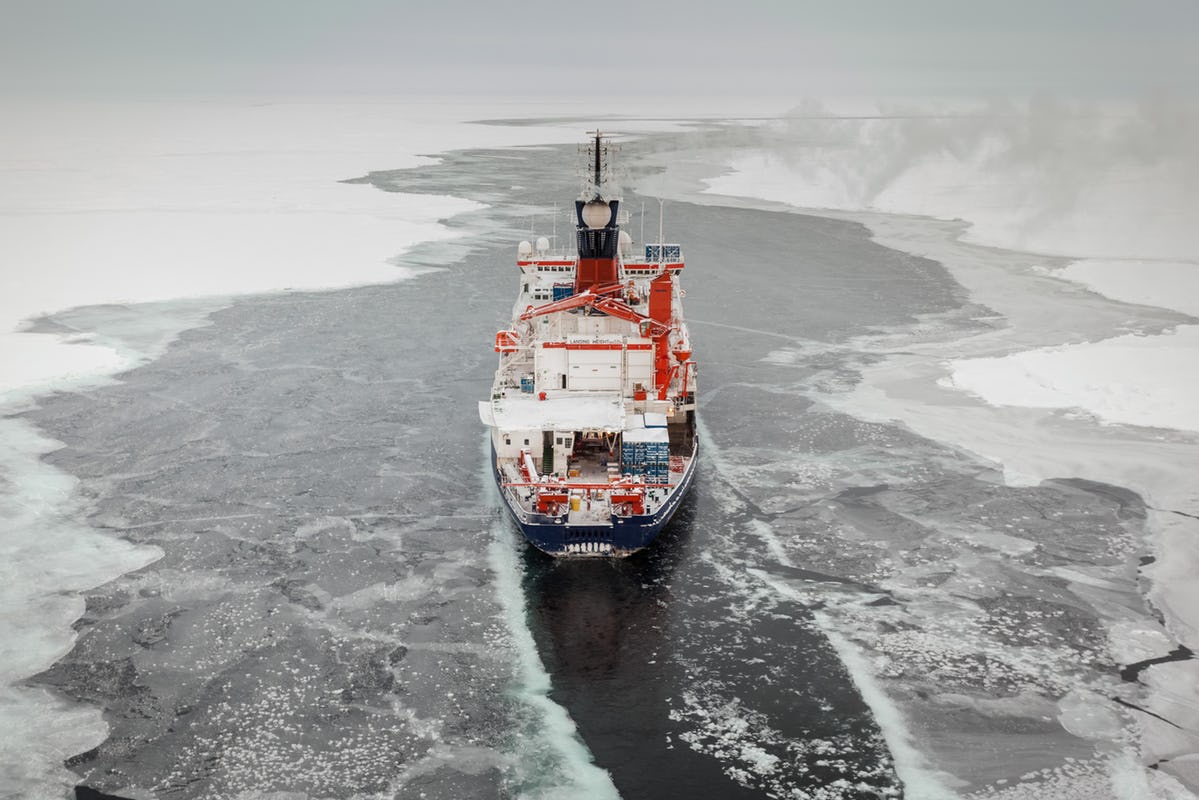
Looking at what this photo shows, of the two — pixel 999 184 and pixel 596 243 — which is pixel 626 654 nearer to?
pixel 596 243

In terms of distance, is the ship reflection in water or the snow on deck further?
the snow on deck

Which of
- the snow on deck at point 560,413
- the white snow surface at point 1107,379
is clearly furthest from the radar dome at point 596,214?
the white snow surface at point 1107,379

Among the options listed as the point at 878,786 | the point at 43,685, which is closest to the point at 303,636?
the point at 43,685

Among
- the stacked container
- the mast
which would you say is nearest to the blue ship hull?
the stacked container

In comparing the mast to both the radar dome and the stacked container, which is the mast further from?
the stacked container

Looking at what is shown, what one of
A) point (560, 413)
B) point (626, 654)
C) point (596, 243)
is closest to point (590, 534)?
point (626, 654)
